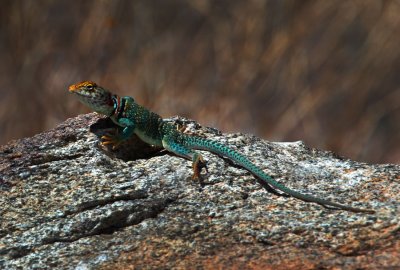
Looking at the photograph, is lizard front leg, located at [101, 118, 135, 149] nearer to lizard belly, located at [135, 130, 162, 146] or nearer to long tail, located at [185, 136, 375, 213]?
lizard belly, located at [135, 130, 162, 146]

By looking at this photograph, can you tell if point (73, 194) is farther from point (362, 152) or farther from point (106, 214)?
point (362, 152)

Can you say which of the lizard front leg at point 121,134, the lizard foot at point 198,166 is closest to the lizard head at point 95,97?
the lizard front leg at point 121,134

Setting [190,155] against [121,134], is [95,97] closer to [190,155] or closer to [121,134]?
[121,134]

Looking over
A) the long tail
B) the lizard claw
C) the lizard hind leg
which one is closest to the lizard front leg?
the lizard claw

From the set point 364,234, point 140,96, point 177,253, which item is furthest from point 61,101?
point 364,234

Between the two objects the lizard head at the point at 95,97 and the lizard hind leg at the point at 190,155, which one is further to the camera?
the lizard head at the point at 95,97

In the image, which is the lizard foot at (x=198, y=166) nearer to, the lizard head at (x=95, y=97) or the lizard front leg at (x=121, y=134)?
the lizard front leg at (x=121, y=134)
